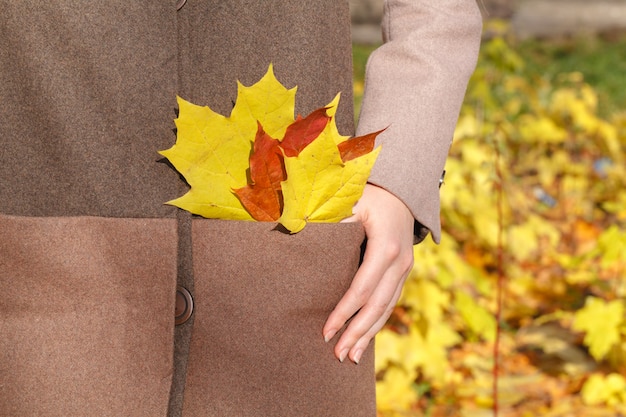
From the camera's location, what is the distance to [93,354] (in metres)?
0.95

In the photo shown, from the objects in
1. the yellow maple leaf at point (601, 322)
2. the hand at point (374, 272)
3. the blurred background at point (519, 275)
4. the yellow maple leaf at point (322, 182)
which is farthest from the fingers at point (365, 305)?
the yellow maple leaf at point (601, 322)

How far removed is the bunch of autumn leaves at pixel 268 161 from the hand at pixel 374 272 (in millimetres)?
69

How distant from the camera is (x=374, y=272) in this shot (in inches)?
40.4

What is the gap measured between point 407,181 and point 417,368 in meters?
1.62

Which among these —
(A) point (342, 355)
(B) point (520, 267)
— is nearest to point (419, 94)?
(A) point (342, 355)

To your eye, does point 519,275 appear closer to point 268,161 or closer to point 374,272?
point 374,272

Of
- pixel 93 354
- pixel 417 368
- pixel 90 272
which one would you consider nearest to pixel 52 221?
pixel 90 272

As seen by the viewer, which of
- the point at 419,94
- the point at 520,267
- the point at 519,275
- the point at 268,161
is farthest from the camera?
the point at 520,267

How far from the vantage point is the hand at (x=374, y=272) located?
102cm

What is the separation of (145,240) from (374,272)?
0.32 metres

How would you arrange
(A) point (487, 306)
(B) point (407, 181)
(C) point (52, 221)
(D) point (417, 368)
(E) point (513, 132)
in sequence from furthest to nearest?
(E) point (513, 132) → (A) point (487, 306) → (D) point (417, 368) → (B) point (407, 181) → (C) point (52, 221)

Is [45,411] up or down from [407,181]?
down

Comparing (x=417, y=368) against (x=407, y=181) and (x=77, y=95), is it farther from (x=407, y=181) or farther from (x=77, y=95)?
(x=77, y=95)

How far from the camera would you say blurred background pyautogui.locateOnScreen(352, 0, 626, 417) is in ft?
7.79
